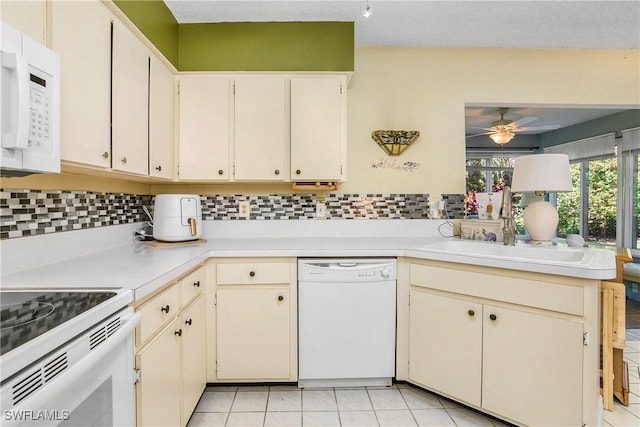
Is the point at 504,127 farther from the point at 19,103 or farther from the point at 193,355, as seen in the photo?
the point at 19,103

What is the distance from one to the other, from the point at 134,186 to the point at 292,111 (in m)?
1.24

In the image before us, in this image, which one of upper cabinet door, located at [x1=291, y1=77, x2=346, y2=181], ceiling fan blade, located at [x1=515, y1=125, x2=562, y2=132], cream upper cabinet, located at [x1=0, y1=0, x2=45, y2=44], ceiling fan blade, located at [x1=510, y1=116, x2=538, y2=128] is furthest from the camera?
ceiling fan blade, located at [x1=515, y1=125, x2=562, y2=132]

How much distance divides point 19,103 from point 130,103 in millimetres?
861

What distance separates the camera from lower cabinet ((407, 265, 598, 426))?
1.40 m

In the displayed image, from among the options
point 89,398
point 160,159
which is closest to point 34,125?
point 89,398

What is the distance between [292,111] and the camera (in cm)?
214

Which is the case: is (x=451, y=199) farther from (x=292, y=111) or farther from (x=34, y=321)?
(x=34, y=321)

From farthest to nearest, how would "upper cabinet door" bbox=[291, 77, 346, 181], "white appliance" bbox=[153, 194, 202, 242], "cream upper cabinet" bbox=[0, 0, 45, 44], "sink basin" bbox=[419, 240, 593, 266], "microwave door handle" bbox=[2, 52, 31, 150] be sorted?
"upper cabinet door" bbox=[291, 77, 346, 181] → "white appliance" bbox=[153, 194, 202, 242] → "sink basin" bbox=[419, 240, 593, 266] → "cream upper cabinet" bbox=[0, 0, 45, 44] → "microwave door handle" bbox=[2, 52, 31, 150]

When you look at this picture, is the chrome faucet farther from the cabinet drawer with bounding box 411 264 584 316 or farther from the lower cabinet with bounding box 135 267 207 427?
the lower cabinet with bounding box 135 267 207 427

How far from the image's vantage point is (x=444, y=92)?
8.27 feet

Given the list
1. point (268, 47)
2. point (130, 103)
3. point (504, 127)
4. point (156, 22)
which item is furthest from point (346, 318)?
point (504, 127)

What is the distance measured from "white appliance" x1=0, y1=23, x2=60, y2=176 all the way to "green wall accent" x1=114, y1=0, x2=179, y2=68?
78cm

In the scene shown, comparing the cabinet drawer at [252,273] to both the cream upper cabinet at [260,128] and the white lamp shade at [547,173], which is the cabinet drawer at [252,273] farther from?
the white lamp shade at [547,173]

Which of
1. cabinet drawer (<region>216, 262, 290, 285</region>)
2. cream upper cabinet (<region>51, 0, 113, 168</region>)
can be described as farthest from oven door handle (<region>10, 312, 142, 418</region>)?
cabinet drawer (<region>216, 262, 290, 285</region>)
